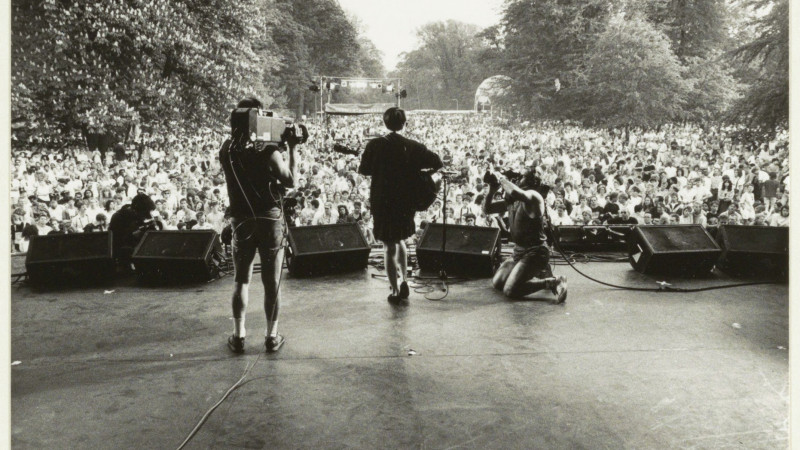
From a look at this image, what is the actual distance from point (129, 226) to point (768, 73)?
11.3 metres

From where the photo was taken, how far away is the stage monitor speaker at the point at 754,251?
5.09 metres

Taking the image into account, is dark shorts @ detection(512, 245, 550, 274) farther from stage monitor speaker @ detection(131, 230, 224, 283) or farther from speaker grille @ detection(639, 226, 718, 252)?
stage monitor speaker @ detection(131, 230, 224, 283)

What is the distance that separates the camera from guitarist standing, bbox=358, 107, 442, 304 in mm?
3889

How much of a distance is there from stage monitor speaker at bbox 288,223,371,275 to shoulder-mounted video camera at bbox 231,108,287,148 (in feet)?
6.92

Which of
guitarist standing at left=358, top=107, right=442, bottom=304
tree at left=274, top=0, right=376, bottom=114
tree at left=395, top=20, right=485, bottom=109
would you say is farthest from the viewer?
tree at left=274, top=0, right=376, bottom=114

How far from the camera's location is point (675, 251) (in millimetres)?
5105

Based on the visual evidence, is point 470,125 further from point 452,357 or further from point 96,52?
point 452,357

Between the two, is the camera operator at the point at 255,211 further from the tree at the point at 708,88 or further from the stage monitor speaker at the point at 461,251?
the tree at the point at 708,88

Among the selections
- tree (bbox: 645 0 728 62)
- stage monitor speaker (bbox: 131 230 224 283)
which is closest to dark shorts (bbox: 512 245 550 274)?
stage monitor speaker (bbox: 131 230 224 283)

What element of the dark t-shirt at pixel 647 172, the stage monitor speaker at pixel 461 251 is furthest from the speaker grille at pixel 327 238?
the dark t-shirt at pixel 647 172

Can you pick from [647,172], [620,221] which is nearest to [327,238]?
[620,221]

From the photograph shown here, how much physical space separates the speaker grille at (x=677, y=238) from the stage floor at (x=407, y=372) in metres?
0.81

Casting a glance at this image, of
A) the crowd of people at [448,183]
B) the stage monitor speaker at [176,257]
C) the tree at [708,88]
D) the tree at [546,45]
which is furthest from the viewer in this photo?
the tree at [708,88]

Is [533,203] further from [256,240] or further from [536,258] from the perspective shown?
[256,240]
